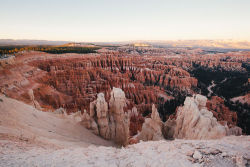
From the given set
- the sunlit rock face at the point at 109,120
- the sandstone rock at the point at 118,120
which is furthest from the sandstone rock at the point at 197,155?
the sandstone rock at the point at 118,120

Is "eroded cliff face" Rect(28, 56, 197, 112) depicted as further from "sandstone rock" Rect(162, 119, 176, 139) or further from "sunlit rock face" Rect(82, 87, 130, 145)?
"sunlit rock face" Rect(82, 87, 130, 145)

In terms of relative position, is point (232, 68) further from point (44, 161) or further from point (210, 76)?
point (44, 161)

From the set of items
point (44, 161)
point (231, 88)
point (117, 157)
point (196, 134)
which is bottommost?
point (231, 88)

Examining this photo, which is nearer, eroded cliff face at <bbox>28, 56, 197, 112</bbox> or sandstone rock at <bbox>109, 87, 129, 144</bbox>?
sandstone rock at <bbox>109, 87, 129, 144</bbox>

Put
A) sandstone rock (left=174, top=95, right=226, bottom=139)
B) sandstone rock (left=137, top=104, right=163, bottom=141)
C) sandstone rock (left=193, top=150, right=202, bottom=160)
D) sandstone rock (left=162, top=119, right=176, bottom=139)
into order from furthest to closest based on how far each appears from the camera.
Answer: sandstone rock (left=162, top=119, right=176, bottom=139) < sandstone rock (left=137, top=104, right=163, bottom=141) < sandstone rock (left=174, top=95, right=226, bottom=139) < sandstone rock (left=193, top=150, right=202, bottom=160)

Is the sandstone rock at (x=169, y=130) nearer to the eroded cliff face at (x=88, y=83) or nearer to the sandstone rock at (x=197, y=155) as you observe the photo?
the sandstone rock at (x=197, y=155)

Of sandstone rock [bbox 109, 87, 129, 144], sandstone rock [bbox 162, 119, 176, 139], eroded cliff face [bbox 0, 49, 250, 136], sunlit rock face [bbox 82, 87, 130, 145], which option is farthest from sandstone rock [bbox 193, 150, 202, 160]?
eroded cliff face [bbox 0, 49, 250, 136]

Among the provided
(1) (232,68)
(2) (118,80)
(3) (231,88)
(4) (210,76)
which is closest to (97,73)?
(2) (118,80)

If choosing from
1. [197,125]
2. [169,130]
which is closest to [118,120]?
[169,130]
